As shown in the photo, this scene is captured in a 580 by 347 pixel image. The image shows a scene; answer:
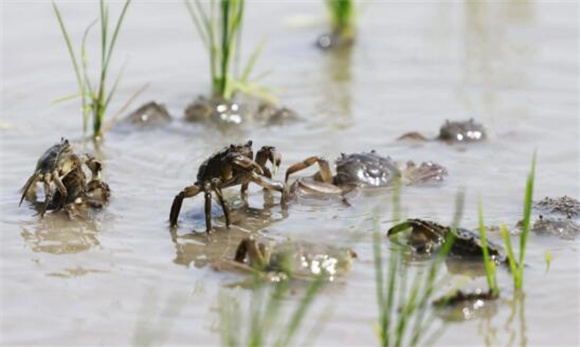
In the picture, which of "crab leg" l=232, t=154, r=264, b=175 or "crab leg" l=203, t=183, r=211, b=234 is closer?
"crab leg" l=203, t=183, r=211, b=234

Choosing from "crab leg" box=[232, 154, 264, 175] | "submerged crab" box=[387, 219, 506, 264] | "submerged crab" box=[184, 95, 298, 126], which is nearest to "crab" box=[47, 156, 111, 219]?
"crab leg" box=[232, 154, 264, 175]

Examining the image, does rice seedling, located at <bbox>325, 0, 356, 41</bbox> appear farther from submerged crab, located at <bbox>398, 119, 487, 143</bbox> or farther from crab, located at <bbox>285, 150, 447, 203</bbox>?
crab, located at <bbox>285, 150, 447, 203</bbox>

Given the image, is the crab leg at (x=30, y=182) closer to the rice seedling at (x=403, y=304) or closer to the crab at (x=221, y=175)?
the crab at (x=221, y=175)

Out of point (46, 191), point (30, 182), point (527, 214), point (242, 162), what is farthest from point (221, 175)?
point (527, 214)

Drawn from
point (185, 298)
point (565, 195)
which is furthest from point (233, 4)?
point (185, 298)

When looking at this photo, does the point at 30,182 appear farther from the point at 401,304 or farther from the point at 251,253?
the point at 401,304

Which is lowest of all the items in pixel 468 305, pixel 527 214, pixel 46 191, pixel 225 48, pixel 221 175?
Result: pixel 468 305
